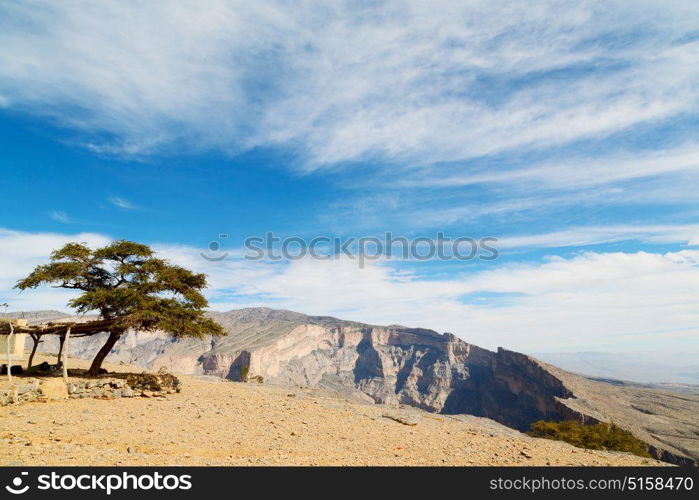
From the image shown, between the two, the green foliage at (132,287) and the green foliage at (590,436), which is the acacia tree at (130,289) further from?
the green foliage at (590,436)

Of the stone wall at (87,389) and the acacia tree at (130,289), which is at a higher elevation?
the acacia tree at (130,289)

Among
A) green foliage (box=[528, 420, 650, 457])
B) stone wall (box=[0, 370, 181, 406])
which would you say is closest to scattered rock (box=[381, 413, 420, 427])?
stone wall (box=[0, 370, 181, 406])

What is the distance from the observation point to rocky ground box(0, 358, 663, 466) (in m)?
9.28

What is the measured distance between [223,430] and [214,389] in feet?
36.6

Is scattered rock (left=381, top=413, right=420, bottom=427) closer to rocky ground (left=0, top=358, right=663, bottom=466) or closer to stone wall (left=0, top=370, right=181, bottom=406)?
rocky ground (left=0, top=358, right=663, bottom=466)

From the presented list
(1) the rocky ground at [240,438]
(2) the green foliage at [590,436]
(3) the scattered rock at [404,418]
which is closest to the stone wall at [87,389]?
(1) the rocky ground at [240,438]

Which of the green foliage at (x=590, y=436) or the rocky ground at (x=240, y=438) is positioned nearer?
the rocky ground at (x=240, y=438)

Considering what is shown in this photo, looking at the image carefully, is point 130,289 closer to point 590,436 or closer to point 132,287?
point 132,287

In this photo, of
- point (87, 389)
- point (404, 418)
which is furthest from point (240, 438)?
point (87, 389)

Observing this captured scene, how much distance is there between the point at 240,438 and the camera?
11602 mm

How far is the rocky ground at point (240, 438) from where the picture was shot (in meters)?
9.28

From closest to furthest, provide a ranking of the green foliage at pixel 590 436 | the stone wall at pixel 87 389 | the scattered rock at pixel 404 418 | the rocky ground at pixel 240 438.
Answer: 1. the rocky ground at pixel 240 438
2. the stone wall at pixel 87 389
3. the scattered rock at pixel 404 418
4. the green foliage at pixel 590 436
